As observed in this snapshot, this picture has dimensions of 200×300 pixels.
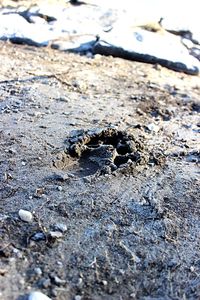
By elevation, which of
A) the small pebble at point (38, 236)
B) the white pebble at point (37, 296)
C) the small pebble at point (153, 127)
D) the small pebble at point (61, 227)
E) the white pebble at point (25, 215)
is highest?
the white pebble at point (37, 296)

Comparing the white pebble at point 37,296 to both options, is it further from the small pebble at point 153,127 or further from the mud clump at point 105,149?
the small pebble at point 153,127

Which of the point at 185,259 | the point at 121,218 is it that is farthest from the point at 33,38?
the point at 185,259

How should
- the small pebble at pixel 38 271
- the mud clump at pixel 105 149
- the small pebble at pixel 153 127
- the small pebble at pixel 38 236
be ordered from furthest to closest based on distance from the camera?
the small pebble at pixel 153 127 < the mud clump at pixel 105 149 < the small pebble at pixel 38 236 < the small pebble at pixel 38 271

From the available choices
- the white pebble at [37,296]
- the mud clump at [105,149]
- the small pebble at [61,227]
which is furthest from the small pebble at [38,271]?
the mud clump at [105,149]

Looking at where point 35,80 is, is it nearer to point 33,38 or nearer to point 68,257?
point 33,38

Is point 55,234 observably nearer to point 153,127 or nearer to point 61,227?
point 61,227
